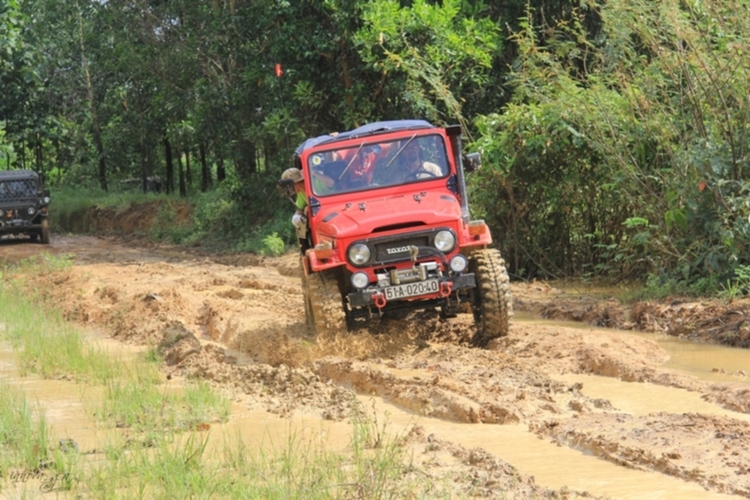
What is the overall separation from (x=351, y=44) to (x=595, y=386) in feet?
40.9

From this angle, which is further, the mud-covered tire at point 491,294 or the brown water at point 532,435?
the mud-covered tire at point 491,294

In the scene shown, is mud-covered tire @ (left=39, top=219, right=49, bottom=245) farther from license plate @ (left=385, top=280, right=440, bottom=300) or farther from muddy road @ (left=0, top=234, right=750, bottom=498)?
license plate @ (left=385, top=280, right=440, bottom=300)

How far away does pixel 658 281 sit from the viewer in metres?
11.7

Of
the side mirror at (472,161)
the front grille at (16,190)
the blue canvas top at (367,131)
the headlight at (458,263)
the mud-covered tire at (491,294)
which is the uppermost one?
the front grille at (16,190)

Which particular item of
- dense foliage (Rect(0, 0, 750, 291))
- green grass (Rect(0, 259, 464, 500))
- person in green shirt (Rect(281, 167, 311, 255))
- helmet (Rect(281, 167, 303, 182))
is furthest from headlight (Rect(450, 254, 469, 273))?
dense foliage (Rect(0, 0, 750, 291))

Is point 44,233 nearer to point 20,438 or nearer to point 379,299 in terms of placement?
point 379,299

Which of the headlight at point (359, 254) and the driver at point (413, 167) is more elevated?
the driver at point (413, 167)

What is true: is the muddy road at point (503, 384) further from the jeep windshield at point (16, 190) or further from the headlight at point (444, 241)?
the jeep windshield at point (16, 190)

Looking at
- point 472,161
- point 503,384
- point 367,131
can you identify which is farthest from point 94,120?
point 503,384

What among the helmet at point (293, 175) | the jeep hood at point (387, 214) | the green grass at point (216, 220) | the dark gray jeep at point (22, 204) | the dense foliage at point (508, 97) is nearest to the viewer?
the jeep hood at point (387, 214)

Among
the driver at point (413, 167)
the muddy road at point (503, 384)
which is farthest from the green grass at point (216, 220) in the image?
the driver at point (413, 167)

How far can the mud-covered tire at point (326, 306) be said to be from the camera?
8828mm

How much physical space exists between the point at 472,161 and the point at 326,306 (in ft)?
6.15

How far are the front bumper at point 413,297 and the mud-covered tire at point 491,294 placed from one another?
18 cm
